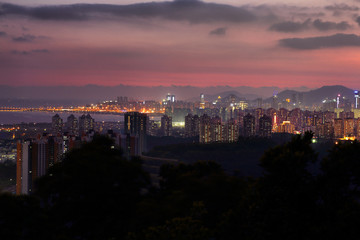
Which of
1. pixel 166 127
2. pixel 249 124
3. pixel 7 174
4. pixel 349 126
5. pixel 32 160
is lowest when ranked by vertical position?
pixel 7 174

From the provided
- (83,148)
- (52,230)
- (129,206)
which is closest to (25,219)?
(52,230)

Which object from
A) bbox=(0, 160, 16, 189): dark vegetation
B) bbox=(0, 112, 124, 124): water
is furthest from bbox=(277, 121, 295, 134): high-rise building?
bbox=(0, 160, 16, 189): dark vegetation

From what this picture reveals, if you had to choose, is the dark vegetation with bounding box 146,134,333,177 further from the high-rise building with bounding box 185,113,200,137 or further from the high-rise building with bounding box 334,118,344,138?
the high-rise building with bounding box 185,113,200,137

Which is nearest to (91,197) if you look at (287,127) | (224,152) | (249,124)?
(224,152)

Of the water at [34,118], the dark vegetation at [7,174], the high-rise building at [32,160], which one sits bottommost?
the dark vegetation at [7,174]

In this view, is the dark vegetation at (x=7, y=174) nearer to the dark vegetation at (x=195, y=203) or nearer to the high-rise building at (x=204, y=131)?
the high-rise building at (x=204, y=131)

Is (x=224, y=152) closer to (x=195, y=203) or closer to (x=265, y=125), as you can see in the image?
(x=265, y=125)

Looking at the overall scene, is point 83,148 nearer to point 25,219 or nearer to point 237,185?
point 25,219

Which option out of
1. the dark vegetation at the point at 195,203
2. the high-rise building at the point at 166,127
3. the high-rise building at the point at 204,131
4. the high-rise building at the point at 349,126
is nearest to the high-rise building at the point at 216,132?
the high-rise building at the point at 204,131
